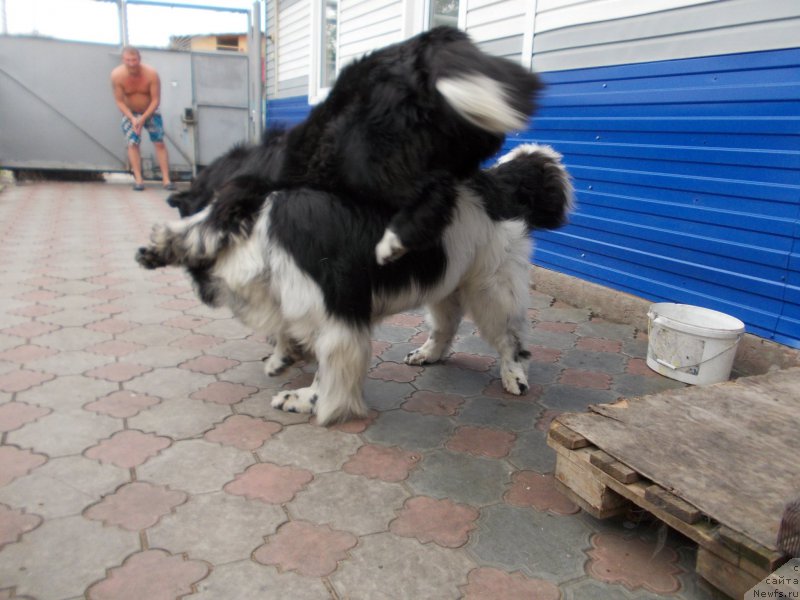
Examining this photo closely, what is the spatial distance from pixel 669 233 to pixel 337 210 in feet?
8.55

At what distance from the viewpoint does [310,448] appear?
8.72ft

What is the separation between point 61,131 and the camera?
11.1 meters

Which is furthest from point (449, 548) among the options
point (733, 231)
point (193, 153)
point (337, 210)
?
point (193, 153)

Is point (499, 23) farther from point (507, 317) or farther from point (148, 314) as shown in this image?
point (148, 314)

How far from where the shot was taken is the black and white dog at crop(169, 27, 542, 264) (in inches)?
81.5

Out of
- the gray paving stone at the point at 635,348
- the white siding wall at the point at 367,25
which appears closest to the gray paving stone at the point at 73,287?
the white siding wall at the point at 367,25

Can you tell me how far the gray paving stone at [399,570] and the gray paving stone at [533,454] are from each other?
689 millimetres

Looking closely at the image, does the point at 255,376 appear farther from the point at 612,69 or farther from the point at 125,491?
the point at 612,69

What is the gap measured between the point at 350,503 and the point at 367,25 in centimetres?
720

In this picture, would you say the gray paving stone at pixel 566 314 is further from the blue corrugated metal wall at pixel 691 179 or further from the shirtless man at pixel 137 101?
the shirtless man at pixel 137 101

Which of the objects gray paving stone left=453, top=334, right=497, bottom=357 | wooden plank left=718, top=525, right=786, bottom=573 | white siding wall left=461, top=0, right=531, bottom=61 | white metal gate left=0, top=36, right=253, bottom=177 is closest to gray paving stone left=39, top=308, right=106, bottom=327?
gray paving stone left=453, top=334, right=497, bottom=357

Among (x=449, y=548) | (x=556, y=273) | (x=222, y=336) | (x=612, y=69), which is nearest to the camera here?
(x=449, y=548)

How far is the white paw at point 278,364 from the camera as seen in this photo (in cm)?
330

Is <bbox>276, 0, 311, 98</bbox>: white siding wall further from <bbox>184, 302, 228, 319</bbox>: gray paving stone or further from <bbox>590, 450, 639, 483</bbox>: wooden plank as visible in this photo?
<bbox>590, 450, 639, 483</bbox>: wooden plank
